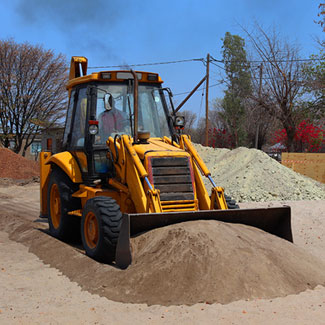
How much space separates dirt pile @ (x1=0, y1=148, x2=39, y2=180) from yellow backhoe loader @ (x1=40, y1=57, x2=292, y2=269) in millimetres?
15814

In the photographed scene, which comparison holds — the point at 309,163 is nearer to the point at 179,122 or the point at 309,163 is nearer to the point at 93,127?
the point at 179,122

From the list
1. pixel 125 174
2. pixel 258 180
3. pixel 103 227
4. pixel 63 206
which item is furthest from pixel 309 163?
pixel 103 227

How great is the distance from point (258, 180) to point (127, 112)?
30.5 feet

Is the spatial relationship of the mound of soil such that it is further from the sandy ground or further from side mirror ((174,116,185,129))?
side mirror ((174,116,185,129))

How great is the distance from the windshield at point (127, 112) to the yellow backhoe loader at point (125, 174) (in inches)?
0.6

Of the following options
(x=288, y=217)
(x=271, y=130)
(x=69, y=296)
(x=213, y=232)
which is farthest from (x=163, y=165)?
(x=271, y=130)

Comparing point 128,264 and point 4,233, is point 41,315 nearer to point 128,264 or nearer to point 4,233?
point 128,264

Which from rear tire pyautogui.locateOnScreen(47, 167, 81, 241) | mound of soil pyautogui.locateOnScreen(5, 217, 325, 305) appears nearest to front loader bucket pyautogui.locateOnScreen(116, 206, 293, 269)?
mound of soil pyautogui.locateOnScreen(5, 217, 325, 305)

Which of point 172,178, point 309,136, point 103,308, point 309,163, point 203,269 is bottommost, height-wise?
point 103,308

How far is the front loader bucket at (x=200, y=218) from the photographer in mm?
5906

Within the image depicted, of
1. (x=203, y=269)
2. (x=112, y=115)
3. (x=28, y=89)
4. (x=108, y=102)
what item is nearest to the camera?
(x=203, y=269)

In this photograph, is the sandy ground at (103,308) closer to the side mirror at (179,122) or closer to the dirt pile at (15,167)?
the side mirror at (179,122)

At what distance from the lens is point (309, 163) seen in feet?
64.9

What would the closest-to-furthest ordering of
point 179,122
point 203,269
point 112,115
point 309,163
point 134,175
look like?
point 203,269 → point 134,175 → point 112,115 → point 179,122 → point 309,163
